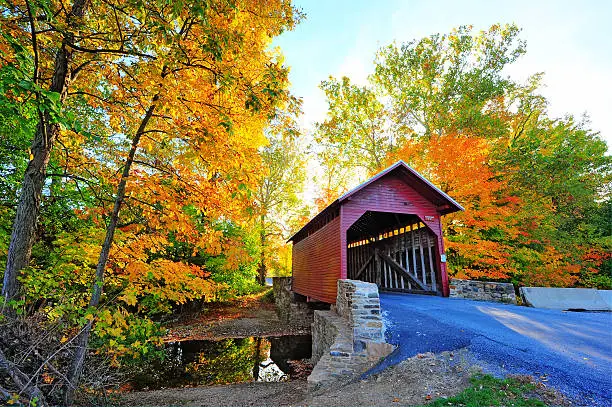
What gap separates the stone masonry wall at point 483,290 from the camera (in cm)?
817

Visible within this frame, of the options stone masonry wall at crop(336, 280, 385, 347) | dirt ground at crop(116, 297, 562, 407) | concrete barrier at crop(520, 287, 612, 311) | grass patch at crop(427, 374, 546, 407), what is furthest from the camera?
concrete barrier at crop(520, 287, 612, 311)

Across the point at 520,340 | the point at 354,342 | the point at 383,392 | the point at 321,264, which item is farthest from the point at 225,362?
the point at 520,340

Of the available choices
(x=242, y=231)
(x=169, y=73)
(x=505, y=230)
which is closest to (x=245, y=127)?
(x=169, y=73)

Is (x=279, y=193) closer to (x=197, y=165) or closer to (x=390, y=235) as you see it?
(x=390, y=235)

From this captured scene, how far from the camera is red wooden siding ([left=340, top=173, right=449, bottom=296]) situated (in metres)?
8.14

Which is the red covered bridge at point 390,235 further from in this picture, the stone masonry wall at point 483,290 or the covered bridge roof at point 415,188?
the stone masonry wall at point 483,290

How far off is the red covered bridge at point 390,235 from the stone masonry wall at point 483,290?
38 centimetres

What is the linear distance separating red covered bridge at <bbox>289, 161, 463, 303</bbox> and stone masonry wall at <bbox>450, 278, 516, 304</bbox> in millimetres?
378

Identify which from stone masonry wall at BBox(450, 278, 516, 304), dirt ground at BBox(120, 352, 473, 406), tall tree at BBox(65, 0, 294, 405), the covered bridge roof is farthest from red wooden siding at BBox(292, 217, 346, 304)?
tall tree at BBox(65, 0, 294, 405)

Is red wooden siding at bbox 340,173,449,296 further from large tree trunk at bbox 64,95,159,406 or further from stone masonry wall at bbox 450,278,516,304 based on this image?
large tree trunk at bbox 64,95,159,406

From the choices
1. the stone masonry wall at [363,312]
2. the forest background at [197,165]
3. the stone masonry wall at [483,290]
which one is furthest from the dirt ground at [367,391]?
the stone masonry wall at [483,290]

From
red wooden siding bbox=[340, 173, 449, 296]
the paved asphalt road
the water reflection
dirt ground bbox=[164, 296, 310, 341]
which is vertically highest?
red wooden siding bbox=[340, 173, 449, 296]

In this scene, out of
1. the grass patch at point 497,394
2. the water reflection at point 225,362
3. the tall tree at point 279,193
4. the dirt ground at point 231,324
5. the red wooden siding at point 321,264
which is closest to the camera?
the grass patch at point 497,394

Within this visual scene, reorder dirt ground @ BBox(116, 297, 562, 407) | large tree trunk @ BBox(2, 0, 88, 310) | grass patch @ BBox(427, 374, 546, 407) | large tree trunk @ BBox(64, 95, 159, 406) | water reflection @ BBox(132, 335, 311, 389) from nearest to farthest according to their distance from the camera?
grass patch @ BBox(427, 374, 546, 407), large tree trunk @ BBox(64, 95, 159, 406), dirt ground @ BBox(116, 297, 562, 407), large tree trunk @ BBox(2, 0, 88, 310), water reflection @ BBox(132, 335, 311, 389)
